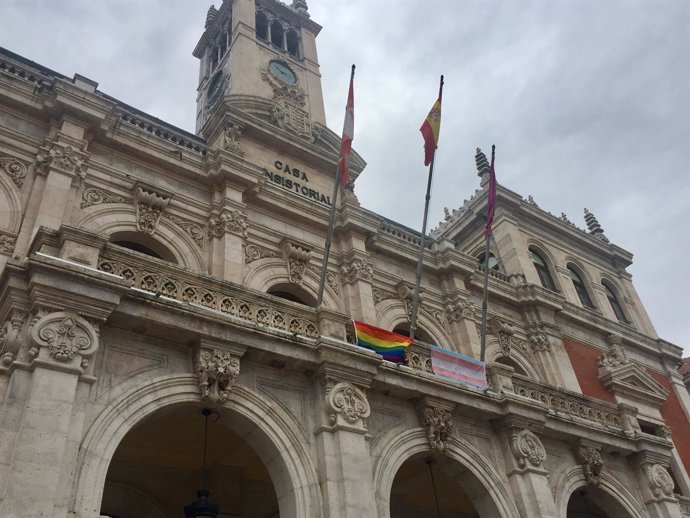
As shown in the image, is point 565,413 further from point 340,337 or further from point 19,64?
point 19,64

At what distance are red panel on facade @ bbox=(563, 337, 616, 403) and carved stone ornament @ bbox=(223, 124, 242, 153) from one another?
1508 cm

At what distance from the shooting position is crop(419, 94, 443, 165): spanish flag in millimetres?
18859

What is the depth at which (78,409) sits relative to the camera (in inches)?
377

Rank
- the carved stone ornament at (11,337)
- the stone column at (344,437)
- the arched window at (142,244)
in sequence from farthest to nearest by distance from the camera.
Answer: the arched window at (142,244) < the stone column at (344,437) < the carved stone ornament at (11,337)

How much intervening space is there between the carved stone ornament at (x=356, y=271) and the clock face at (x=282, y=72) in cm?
1009

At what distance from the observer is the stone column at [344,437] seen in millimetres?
11211

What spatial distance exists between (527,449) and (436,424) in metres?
2.72

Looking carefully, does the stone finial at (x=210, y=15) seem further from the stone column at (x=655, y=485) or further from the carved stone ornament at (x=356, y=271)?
the stone column at (x=655, y=485)

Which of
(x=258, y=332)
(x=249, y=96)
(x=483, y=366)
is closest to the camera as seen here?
(x=258, y=332)

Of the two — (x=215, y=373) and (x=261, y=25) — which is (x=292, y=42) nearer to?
(x=261, y=25)

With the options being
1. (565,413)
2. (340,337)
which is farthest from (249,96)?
(565,413)

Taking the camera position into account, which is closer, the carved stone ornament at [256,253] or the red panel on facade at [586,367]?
the carved stone ornament at [256,253]

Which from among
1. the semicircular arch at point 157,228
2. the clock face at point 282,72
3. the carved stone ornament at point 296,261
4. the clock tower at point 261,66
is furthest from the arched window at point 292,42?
the semicircular arch at point 157,228

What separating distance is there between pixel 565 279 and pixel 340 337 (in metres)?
19.2
